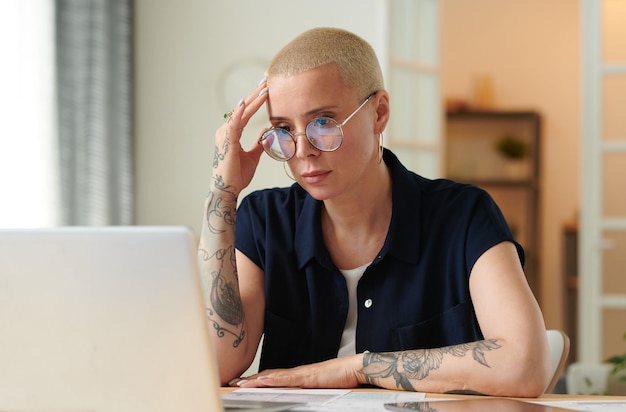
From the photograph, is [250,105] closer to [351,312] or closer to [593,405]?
[351,312]

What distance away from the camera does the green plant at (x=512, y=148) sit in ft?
21.9

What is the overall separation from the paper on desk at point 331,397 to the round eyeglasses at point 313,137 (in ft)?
1.46

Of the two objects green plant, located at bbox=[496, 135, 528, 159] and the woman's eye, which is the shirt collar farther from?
green plant, located at bbox=[496, 135, 528, 159]

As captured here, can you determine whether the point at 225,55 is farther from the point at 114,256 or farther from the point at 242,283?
the point at 114,256

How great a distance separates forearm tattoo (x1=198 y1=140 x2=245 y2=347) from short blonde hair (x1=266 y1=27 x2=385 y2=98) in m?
0.30

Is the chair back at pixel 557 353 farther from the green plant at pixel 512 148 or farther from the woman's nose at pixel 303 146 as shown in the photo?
the green plant at pixel 512 148

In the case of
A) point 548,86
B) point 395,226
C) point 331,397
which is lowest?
point 331,397

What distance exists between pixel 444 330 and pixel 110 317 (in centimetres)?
82

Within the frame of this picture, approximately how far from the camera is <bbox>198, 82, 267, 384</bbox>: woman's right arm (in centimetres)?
169

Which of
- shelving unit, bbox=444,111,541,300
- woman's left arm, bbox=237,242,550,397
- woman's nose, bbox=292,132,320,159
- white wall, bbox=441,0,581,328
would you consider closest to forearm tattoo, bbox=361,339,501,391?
woman's left arm, bbox=237,242,550,397

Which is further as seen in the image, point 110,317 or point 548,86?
point 548,86

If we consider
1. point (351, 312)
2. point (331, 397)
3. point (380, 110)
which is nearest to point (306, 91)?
point (380, 110)

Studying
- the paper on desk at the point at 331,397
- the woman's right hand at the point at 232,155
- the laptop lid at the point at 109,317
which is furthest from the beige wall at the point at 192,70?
the laptop lid at the point at 109,317

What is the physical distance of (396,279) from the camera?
1695 mm
